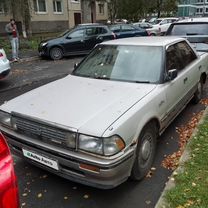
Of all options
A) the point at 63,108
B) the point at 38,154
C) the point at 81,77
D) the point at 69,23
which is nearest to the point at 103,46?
the point at 81,77

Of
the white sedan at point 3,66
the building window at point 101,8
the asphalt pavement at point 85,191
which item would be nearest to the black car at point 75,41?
the white sedan at point 3,66

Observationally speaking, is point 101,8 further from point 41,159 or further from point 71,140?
point 71,140

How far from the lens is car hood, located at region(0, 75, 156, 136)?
122 inches

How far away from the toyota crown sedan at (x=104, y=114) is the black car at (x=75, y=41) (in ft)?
30.3

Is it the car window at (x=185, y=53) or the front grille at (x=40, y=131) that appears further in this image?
the car window at (x=185, y=53)

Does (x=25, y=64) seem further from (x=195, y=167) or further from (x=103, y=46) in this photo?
(x=195, y=167)

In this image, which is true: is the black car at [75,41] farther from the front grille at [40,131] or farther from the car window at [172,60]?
the front grille at [40,131]

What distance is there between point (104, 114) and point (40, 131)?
0.71 meters

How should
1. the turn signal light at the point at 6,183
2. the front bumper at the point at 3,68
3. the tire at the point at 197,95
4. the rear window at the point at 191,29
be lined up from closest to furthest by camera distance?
the turn signal light at the point at 6,183
the tire at the point at 197,95
the front bumper at the point at 3,68
the rear window at the point at 191,29

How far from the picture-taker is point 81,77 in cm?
459

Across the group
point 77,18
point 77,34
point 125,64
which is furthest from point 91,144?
point 77,18

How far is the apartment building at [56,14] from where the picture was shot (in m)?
30.5

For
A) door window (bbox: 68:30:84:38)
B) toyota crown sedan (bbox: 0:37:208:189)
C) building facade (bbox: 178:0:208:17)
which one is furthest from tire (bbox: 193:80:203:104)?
building facade (bbox: 178:0:208:17)

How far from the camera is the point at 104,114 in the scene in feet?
10.5
